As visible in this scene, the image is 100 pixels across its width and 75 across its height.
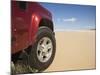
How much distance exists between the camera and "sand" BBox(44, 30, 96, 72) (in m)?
2.48

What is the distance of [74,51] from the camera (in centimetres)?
257

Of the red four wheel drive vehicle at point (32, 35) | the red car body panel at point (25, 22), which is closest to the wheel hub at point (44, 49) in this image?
the red four wheel drive vehicle at point (32, 35)

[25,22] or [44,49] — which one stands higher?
[25,22]

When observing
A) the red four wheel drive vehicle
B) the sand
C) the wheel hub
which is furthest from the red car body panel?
the sand

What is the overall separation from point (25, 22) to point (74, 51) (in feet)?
2.31

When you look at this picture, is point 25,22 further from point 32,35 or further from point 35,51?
point 35,51

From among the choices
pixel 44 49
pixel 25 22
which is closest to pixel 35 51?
pixel 44 49

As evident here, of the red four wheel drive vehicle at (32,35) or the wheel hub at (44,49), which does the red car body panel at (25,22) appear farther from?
the wheel hub at (44,49)

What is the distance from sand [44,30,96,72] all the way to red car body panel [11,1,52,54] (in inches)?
11.2

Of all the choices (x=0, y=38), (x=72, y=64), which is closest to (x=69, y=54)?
(x=72, y=64)

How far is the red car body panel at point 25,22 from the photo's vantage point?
227 centimetres

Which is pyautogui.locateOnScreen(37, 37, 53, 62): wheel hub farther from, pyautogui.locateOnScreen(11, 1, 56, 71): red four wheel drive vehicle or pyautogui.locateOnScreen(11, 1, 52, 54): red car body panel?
pyautogui.locateOnScreen(11, 1, 52, 54): red car body panel

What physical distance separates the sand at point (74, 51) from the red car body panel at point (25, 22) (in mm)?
286
